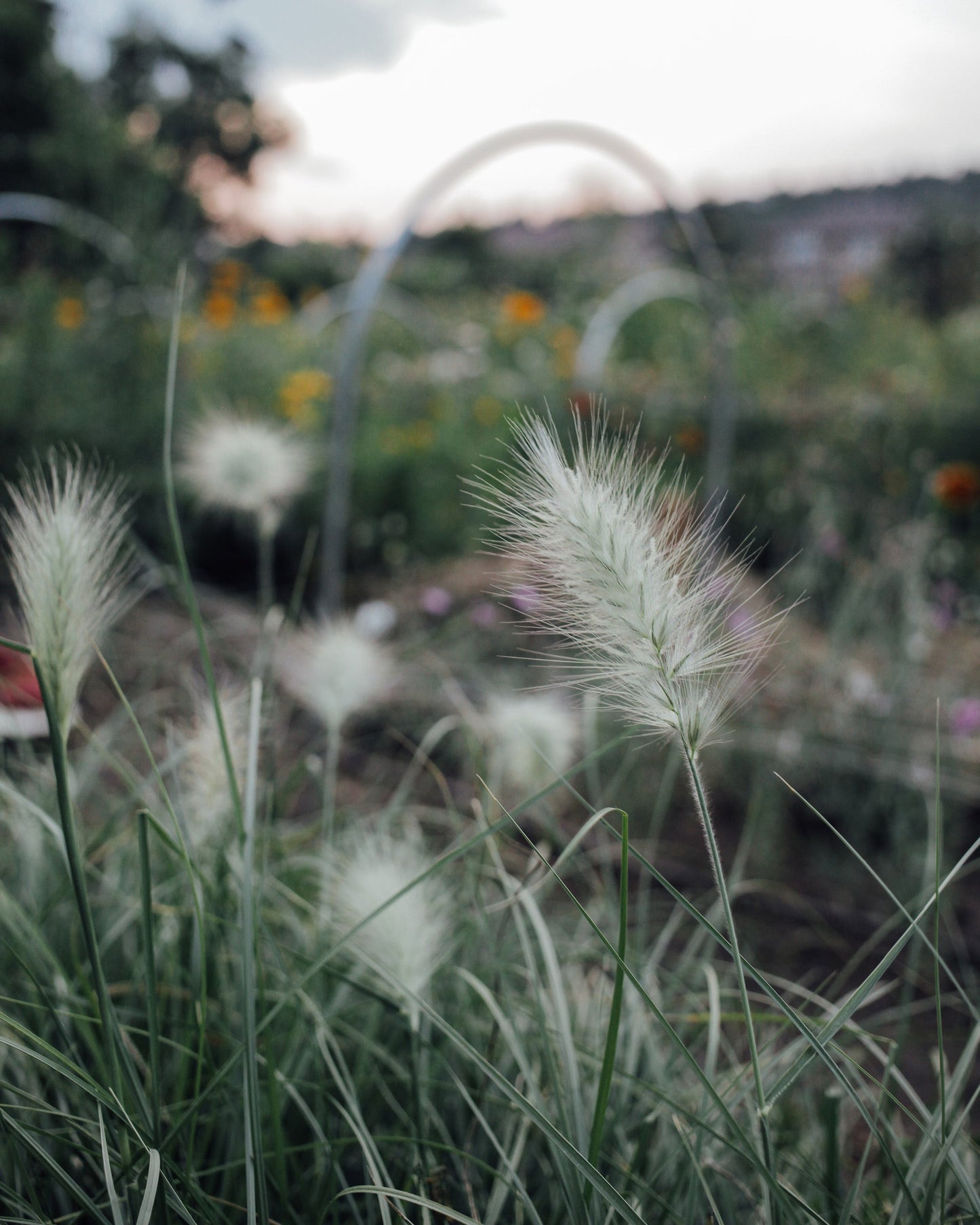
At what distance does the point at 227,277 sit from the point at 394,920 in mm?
7257

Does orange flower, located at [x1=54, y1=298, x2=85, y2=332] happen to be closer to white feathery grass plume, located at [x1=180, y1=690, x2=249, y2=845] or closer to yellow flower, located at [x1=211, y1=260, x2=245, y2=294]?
yellow flower, located at [x1=211, y1=260, x2=245, y2=294]

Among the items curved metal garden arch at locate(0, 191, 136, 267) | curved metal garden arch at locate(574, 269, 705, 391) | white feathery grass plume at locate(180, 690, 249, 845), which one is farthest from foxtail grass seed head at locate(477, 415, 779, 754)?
curved metal garden arch at locate(0, 191, 136, 267)

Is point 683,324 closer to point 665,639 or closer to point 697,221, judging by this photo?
point 697,221

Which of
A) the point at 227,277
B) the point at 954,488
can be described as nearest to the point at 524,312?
the point at 227,277

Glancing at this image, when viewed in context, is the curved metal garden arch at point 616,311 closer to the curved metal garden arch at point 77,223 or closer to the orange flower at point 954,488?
the orange flower at point 954,488

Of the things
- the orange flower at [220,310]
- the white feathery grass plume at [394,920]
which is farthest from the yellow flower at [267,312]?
the white feathery grass plume at [394,920]

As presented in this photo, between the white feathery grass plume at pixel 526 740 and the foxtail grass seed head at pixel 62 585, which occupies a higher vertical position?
the foxtail grass seed head at pixel 62 585

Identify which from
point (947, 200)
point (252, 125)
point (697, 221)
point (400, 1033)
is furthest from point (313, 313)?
point (947, 200)

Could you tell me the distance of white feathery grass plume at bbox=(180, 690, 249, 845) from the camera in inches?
39.0

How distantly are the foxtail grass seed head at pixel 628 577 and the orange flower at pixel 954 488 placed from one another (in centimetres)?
355

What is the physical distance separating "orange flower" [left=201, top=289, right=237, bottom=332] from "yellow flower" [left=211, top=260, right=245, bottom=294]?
0.09 m

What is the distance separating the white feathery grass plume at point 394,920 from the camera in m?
0.84

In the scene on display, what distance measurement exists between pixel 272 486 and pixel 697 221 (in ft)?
9.26

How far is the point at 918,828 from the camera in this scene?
92.0 inches
